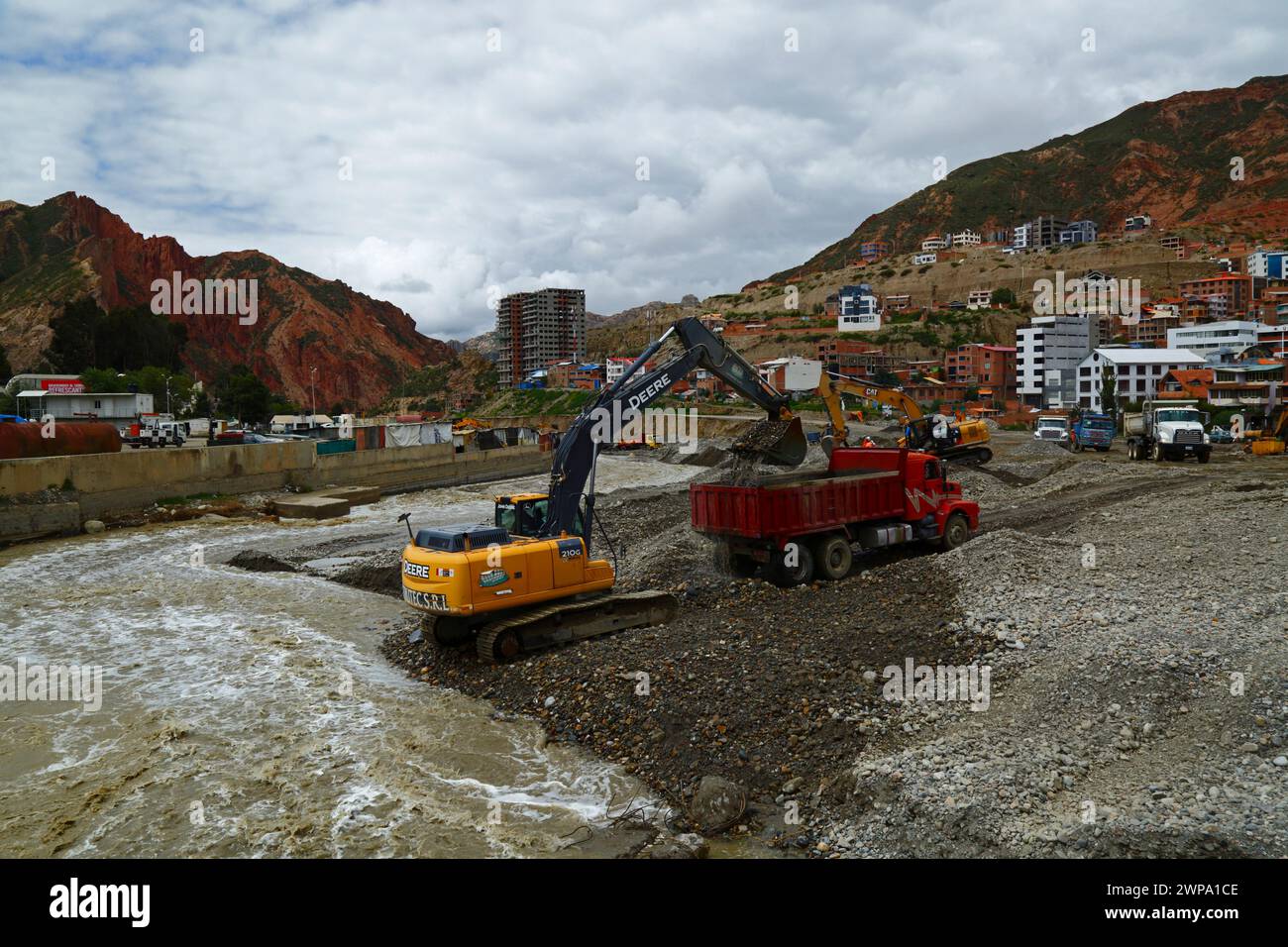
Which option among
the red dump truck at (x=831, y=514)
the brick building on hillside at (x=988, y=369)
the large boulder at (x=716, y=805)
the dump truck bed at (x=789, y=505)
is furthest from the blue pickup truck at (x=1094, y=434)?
the brick building on hillside at (x=988, y=369)

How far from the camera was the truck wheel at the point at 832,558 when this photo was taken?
16141 millimetres

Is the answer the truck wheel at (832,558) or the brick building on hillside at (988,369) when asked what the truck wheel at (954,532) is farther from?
the brick building on hillside at (988,369)

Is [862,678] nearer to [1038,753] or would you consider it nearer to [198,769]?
[1038,753]

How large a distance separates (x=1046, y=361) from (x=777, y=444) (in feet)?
285

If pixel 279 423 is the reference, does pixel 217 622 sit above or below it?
below

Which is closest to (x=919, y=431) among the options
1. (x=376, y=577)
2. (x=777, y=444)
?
(x=777, y=444)

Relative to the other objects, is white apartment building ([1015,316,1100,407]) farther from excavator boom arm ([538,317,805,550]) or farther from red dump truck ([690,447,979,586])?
excavator boom arm ([538,317,805,550])

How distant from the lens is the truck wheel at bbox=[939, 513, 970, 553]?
18.6 m

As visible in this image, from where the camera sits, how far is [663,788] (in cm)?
895

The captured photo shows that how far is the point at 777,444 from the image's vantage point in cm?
1669

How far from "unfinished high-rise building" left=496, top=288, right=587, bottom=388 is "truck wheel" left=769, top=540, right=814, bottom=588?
150 m

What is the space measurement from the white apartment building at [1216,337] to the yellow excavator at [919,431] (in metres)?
68.7
